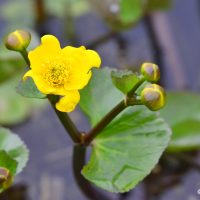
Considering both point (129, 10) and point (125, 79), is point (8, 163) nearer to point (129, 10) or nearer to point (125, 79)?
point (125, 79)

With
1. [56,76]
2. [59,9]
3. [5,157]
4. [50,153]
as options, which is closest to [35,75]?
[56,76]

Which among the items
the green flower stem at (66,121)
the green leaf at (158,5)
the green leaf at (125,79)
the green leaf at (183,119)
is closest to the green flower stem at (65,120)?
the green flower stem at (66,121)

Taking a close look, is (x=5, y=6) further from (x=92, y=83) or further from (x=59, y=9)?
(x=92, y=83)

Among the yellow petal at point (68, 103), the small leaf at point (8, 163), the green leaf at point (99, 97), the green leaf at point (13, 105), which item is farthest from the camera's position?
the green leaf at point (13, 105)

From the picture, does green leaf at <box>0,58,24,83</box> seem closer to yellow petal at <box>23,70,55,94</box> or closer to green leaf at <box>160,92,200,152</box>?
green leaf at <box>160,92,200,152</box>

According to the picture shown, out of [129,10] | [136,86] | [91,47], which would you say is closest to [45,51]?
[136,86]

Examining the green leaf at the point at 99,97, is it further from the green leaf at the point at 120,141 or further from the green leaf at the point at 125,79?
the green leaf at the point at 125,79
